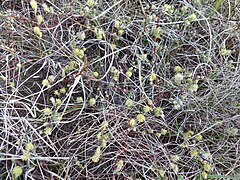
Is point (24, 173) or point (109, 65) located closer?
point (24, 173)

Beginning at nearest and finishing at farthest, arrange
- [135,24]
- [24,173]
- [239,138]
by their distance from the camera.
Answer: [24,173] → [239,138] → [135,24]

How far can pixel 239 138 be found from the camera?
0.99 meters

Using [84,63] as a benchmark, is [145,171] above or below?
below

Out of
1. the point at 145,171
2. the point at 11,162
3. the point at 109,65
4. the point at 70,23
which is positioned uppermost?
the point at 70,23

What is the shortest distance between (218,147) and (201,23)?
1.54 feet

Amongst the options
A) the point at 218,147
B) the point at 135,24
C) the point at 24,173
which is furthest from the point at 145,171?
the point at 135,24

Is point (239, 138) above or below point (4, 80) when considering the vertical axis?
below

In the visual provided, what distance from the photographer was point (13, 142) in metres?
0.93

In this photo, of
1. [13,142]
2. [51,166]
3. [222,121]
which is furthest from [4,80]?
[222,121]

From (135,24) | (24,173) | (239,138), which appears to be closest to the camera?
(24,173)

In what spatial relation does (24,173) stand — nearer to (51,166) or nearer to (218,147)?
(51,166)

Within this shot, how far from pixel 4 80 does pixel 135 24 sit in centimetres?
48

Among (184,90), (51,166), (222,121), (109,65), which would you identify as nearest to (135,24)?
(109,65)

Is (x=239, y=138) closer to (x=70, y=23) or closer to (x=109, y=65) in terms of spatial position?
(x=109, y=65)
